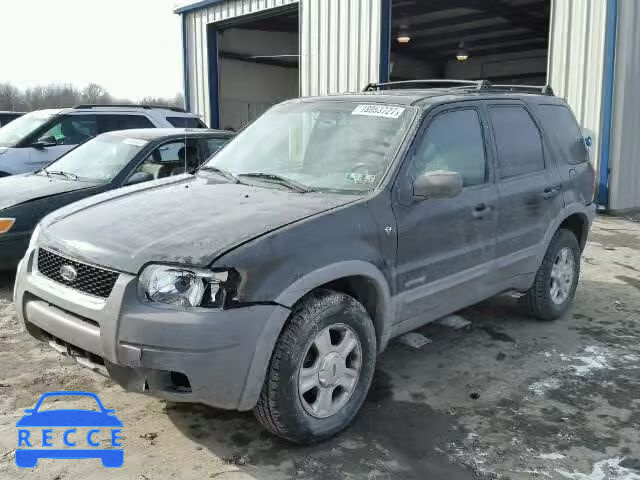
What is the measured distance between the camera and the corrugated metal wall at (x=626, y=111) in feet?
32.2

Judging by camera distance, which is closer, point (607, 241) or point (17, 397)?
point (17, 397)

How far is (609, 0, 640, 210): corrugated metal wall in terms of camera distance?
386 inches

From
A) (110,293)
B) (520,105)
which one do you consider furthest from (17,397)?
(520,105)

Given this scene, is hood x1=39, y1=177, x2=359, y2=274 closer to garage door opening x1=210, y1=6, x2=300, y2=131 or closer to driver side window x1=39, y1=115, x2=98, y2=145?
driver side window x1=39, y1=115, x2=98, y2=145

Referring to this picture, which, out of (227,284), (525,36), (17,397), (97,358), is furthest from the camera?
(525,36)

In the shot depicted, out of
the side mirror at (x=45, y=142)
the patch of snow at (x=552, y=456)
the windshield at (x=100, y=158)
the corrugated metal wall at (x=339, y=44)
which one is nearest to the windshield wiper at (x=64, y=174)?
the windshield at (x=100, y=158)

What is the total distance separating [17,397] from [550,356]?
3521mm

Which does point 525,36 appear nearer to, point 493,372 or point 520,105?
point 520,105

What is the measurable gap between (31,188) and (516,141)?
179 inches

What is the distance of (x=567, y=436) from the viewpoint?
10.7 feet

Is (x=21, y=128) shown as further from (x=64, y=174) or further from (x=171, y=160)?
(x=171, y=160)

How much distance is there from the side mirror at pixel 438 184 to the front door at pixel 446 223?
11cm

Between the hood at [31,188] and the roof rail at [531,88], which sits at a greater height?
the roof rail at [531,88]

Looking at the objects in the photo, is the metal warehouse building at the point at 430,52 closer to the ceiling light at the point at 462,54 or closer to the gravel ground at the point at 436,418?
the ceiling light at the point at 462,54
